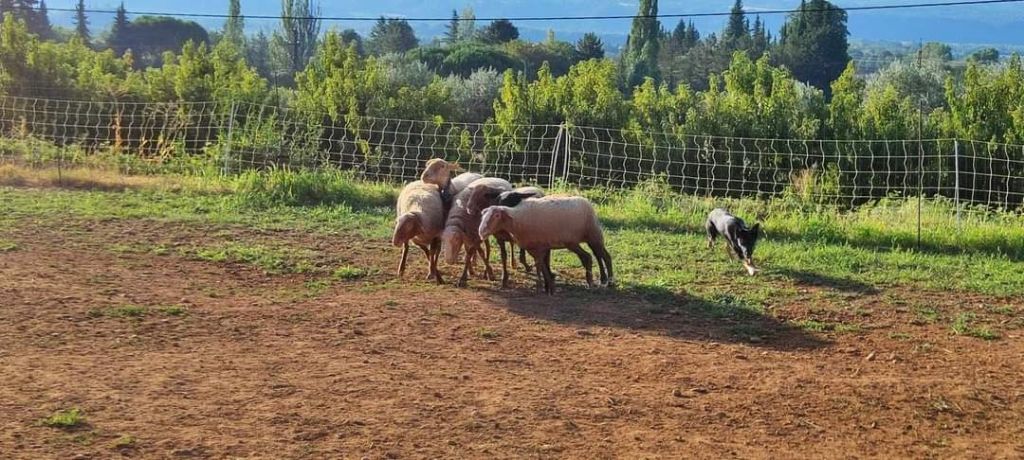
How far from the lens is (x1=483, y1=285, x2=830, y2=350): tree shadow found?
9.27 meters

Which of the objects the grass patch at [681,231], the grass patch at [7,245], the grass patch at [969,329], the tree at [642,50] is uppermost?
the tree at [642,50]

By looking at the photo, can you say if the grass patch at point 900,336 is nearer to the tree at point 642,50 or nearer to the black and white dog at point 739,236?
the black and white dog at point 739,236

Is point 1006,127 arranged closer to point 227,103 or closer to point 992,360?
point 992,360

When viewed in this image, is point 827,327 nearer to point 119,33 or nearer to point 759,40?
point 759,40

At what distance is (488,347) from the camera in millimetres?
8648

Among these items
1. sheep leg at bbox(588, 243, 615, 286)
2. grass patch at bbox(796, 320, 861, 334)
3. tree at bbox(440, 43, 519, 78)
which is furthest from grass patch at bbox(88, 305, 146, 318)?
tree at bbox(440, 43, 519, 78)

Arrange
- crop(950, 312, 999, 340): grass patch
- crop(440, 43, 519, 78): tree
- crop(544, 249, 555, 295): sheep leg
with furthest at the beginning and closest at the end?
crop(440, 43, 519, 78): tree < crop(544, 249, 555, 295): sheep leg < crop(950, 312, 999, 340): grass patch

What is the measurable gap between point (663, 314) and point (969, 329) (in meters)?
2.73

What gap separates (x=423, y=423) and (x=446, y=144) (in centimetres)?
1601

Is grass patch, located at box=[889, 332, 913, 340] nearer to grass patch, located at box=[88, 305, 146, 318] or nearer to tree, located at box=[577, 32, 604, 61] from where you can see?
grass patch, located at box=[88, 305, 146, 318]

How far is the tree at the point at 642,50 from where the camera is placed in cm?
6162

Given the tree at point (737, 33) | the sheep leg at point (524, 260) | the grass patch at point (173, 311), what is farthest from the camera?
the tree at point (737, 33)

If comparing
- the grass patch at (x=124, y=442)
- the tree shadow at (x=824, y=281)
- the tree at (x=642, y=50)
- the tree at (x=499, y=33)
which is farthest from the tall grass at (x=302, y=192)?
the tree at (x=499, y=33)

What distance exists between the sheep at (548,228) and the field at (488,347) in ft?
1.25
